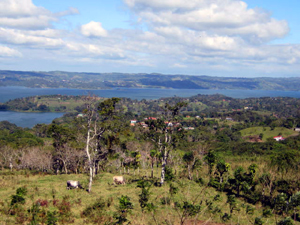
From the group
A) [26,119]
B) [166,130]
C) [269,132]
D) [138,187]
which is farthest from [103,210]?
[26,119]

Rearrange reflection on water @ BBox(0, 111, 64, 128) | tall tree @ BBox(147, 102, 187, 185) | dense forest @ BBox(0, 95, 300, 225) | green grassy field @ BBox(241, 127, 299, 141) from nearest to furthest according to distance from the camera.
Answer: dense forest @ BBox(0, 95, 300, 225)
tall tree @ BBox(147, 102, 187, 185)
green grassy field @ BBox(241, 127, 299, 141)
reflection on water @ BBox(0, 111, 64, 128)

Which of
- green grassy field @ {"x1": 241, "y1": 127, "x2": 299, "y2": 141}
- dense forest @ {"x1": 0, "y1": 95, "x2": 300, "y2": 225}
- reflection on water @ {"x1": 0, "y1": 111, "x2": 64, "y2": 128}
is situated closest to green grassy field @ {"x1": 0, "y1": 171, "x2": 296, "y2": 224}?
dense forest @ {"x1": 0, "y1": 95, "x2": 300, "y2": 225}

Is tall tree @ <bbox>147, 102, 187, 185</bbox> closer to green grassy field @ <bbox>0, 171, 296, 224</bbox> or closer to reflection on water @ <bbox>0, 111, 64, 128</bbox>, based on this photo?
green grassy field @ <bbox>0, 171, 296, 224</bbox>

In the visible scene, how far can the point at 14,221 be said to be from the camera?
1134 centimetres

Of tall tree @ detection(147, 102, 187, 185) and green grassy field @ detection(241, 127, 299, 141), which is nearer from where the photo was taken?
tall tree @ detection(147, 102, 187, 185)

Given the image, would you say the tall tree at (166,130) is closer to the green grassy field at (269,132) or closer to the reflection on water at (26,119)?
the green grassy field at (269,132)

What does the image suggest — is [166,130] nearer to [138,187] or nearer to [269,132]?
[138,187]

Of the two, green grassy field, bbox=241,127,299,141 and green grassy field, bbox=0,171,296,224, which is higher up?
green grassy field, bbox=0,171,296,224

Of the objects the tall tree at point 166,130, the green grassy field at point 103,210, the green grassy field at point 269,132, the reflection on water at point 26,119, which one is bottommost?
the reflection on water at point 26,119

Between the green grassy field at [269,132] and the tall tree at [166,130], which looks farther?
the green grassy field at [269,132]

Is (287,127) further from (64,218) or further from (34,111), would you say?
(34,111)

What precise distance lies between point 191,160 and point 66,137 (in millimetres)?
17580

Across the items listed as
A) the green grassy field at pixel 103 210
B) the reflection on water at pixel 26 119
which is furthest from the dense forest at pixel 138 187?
the reflection on water at pixel 26 119

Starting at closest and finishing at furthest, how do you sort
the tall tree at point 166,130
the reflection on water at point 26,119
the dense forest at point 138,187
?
the dense forest at point 138,187 → the tall tree at point 166,130 → the reflection on water at point 26,119
